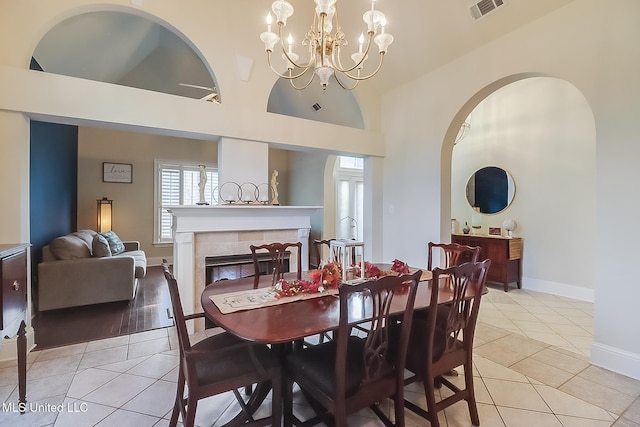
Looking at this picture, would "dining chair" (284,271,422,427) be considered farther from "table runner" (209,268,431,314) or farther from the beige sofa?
the beige sofa

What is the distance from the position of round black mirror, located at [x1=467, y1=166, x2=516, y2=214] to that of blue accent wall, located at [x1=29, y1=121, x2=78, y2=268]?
6416 millimetres

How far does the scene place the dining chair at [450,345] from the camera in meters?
1.65

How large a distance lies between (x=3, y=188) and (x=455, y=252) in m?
3.84

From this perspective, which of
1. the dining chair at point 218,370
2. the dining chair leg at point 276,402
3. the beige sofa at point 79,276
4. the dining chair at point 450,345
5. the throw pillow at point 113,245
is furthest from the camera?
the throw pillow at point 113,245

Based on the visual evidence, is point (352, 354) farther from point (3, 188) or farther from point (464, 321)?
point (3, 188)

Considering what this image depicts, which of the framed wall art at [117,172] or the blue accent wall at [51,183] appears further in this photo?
the framed wall art at [117,172]

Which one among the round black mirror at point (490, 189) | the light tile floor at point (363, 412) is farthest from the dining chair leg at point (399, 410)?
the round black mirror at point (490, 189)

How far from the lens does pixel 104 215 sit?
6.23m

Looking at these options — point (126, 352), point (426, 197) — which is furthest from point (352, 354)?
point (426, 197)

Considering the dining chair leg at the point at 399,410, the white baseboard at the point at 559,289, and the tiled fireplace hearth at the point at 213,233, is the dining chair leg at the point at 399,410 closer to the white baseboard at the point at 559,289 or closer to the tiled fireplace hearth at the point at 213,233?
the tiled fireplace hearth at the point at 213,233

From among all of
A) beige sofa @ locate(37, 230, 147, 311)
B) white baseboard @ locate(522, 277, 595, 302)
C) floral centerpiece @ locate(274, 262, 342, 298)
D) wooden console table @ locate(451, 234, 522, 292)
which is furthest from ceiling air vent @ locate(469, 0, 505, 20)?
beige sofa @ locate(37, 230, 147, 311)

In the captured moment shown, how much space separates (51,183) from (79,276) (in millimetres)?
1802

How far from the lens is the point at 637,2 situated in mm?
2291

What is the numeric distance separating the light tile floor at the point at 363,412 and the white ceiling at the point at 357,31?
2.99m
